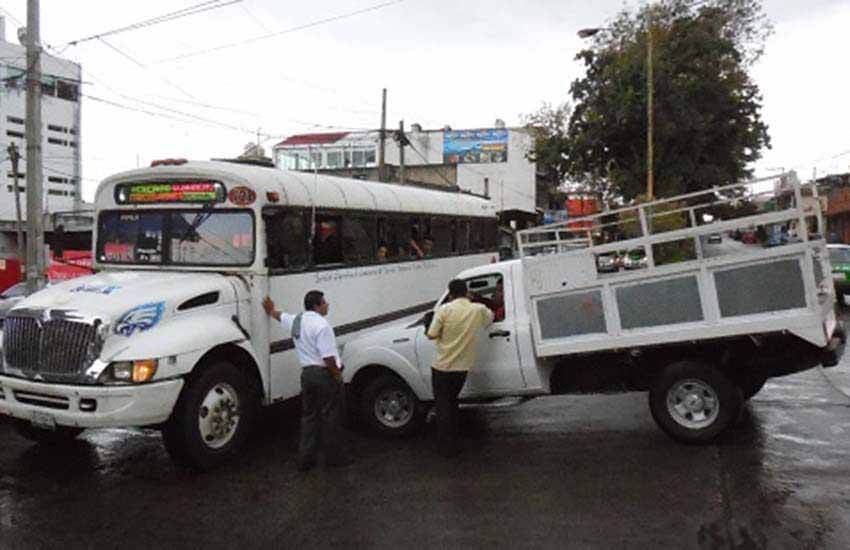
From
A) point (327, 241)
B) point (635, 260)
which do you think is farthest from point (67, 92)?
point (635, 260)

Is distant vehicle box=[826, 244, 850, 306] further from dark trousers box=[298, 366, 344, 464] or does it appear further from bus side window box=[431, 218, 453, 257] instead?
dark trousers box=[298, 366, 344, 464]

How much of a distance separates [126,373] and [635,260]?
458 centimetres

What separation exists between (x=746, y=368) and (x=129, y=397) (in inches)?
207

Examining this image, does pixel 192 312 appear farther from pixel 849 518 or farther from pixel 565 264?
pixel 849 518

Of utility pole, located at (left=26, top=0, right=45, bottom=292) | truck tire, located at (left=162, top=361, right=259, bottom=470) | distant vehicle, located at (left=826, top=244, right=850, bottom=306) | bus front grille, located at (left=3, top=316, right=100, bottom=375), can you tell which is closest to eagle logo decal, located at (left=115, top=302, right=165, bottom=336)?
bus front grille, located at (left=3, top=316, right=100, bottom=375)

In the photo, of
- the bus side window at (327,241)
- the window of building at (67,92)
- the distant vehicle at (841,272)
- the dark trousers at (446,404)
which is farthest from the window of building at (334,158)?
the dark trousers at (446,404)

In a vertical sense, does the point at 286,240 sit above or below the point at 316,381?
above

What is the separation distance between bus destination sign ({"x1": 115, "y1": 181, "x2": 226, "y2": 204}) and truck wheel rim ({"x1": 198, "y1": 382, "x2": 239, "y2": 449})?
192 centimetres

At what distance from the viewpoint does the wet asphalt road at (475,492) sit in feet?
15.6

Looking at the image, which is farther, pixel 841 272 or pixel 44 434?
pixel 841 272

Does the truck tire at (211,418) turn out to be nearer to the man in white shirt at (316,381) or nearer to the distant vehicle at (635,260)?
the man in white shirt at (316,381)

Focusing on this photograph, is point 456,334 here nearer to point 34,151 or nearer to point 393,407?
point 393,407

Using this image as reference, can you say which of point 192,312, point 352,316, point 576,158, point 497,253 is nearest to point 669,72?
point 576,158

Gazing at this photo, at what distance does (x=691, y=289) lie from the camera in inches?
249
